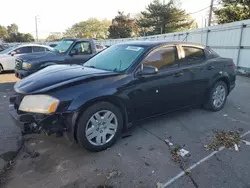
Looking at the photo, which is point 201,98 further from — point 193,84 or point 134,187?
point 134,187

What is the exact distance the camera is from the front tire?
3.01 meters

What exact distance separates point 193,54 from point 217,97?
129 cm

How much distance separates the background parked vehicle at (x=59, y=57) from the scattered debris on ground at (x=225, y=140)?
512 centimetres

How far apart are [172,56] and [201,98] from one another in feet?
4.17

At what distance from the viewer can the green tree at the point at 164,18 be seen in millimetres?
39750

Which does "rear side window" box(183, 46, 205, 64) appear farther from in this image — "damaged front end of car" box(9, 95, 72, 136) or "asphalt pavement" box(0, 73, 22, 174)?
"asphalt pavement" box(0, 73, 22, 174)

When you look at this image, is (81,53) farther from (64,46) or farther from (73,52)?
(64,46)

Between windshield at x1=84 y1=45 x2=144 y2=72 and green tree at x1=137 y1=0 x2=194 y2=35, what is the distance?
3831 centimetres

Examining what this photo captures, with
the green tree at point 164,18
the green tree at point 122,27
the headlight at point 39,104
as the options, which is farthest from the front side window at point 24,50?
the green tree at point 122,27

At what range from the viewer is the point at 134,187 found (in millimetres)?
2480

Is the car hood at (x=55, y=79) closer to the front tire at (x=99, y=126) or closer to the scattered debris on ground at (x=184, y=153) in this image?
the front tire at (x=99, y=126)

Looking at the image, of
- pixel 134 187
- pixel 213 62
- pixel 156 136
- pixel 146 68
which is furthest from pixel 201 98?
pixel 134 187

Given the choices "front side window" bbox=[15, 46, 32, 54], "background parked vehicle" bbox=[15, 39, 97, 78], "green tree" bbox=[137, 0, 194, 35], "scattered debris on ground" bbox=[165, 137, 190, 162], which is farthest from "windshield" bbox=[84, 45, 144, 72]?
"green tree" bbox=[137, 0, 194, 35]

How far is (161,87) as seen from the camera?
380 cm
